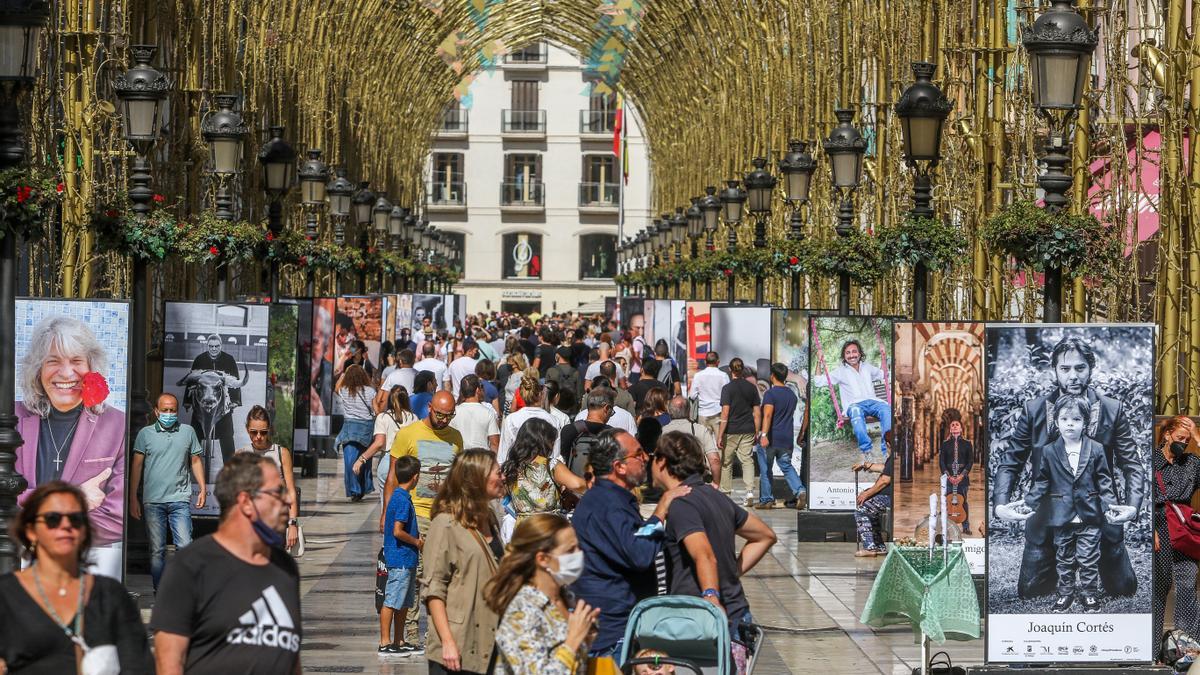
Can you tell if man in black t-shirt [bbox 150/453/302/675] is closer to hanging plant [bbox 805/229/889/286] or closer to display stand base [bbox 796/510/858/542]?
display stand base [bbox 796/510/858/542]

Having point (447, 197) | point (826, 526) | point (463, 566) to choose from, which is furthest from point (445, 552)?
point (447, 197)

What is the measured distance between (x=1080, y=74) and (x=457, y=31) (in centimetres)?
6204

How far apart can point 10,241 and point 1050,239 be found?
6.15m

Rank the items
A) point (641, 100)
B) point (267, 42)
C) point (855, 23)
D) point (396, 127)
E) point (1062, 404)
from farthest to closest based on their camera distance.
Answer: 1. point (641, 100)
2. point (396, 127)
3. point (267, 42)
4. point (855, 23)
5. point (1062, 404)

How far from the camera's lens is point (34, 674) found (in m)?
6.48

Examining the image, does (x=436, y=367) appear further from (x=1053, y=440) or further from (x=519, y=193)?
(x=519, y=193)

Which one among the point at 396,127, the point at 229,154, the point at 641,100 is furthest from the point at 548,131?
the point at 229,154

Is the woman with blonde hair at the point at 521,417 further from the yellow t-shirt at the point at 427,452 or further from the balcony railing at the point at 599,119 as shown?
the balcony railing at the point at 599,119

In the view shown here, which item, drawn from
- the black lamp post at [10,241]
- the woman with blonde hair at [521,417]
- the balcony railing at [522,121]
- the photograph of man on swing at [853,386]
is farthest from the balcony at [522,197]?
the black lamp post at [10,241]

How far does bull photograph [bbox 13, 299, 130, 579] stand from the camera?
478 inches

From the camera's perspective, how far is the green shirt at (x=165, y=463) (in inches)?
575

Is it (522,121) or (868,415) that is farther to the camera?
(522,121)

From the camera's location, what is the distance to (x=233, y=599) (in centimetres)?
671

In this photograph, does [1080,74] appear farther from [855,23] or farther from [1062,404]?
[855,23]
